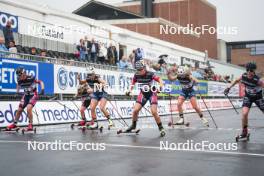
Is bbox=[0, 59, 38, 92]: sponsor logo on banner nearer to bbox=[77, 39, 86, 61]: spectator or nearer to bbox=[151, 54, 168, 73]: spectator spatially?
bbox=[77, 39, 86, 61]: spectator

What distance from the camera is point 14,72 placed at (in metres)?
18.1

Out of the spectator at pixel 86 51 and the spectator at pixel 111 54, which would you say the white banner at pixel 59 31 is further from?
the spectator at pixel 111 54

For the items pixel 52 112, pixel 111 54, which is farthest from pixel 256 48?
pixel 52 112

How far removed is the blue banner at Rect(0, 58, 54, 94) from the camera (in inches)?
693

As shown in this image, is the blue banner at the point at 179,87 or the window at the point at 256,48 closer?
the blue banner at the point at 179,87

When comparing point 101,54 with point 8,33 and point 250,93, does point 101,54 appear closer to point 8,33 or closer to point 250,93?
point 8,33

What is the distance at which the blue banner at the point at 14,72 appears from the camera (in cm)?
1761

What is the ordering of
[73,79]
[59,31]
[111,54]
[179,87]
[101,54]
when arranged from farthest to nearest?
1. [179,87]
2. [111,54]
3. [101,54]
4. [59,31]
5. [73,79]

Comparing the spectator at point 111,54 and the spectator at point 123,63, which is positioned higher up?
the spectator at point 111,54

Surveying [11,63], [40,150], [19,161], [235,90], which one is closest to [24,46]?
[11,63]

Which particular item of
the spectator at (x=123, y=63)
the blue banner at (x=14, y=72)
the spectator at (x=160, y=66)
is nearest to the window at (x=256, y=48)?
the spectator at (x=160, y=66)

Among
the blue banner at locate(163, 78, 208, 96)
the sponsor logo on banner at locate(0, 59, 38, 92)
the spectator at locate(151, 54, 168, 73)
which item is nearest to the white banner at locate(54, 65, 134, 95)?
the sponsor logo on banner at locate(0, 59, 38, 92)

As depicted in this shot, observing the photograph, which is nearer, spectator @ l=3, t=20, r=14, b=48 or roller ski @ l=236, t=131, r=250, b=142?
roller ski @ l=236, t=131, r=250, b=142

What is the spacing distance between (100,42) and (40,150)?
57.2 feet
